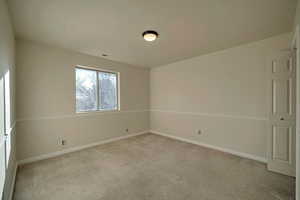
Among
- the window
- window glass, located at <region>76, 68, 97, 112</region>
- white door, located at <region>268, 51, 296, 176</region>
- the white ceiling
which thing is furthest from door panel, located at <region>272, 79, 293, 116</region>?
window glass, located at <region>76, 68, 97, 112</region>

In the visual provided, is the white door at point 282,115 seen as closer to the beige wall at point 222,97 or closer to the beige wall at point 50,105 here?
the beige wall at point 222,97

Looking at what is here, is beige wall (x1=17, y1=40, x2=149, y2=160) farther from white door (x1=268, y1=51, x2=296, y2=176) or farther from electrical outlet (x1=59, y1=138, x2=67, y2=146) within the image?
white door (x1=268, y1=51, x2=296, y2=176)

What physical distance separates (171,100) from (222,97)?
1.63 m

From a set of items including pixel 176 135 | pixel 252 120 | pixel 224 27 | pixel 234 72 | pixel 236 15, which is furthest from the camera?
pixel 176 135

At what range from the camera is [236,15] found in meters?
2.07

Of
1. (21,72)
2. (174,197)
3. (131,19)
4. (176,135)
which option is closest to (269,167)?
(174,197)

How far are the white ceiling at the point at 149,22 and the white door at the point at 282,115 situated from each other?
71 centimetres

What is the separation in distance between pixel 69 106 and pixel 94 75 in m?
1.13

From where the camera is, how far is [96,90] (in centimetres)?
407

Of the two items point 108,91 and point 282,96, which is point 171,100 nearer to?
point 108,91

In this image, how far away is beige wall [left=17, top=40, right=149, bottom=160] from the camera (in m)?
2.81

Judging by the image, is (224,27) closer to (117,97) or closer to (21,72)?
(117,97)

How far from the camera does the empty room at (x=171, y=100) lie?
191 centimetres

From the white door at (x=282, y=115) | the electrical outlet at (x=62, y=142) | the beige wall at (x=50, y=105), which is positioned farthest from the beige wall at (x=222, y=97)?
the electrical outlet at (x=62, y=142)
